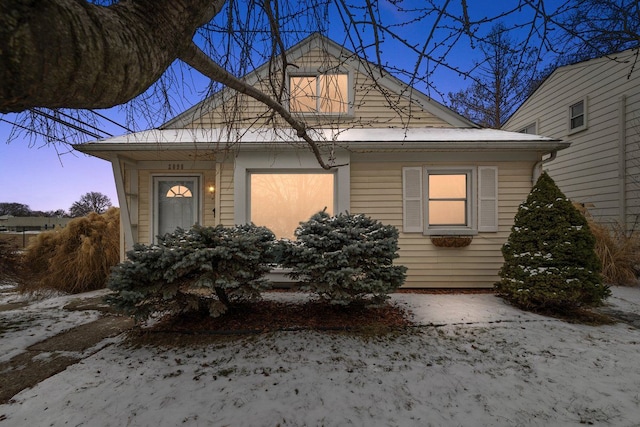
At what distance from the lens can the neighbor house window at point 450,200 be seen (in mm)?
5273

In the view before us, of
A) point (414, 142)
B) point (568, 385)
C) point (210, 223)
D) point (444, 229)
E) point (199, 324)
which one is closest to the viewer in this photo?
point (568, 385)

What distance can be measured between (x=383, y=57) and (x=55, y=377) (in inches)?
160

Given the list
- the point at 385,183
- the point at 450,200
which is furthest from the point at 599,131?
the point at 385,183

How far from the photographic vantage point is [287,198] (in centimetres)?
567

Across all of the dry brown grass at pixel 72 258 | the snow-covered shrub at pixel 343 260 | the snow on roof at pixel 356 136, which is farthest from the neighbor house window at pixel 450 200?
the dry brown grass at pixel 72 258

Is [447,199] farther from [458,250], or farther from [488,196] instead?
[458,250]

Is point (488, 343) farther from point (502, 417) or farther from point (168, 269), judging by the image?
point (168, 269)

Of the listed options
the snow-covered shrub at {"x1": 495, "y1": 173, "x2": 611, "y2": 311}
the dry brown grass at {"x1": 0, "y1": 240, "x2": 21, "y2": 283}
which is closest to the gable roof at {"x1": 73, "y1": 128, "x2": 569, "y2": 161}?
the snow-covered shrub at {"x1": 495, "y1": 173, "x2": 611, "y2": 311}

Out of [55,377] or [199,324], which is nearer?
[55,377]

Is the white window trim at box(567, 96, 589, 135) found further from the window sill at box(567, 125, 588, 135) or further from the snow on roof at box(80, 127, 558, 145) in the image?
the snow on roof at box(80, 127, 558, 145)

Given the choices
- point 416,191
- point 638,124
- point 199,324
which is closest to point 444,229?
point 416,191

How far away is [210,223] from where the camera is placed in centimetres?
584

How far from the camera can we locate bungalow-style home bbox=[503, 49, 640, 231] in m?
6.72

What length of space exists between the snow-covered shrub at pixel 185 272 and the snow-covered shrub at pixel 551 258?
383 cm
